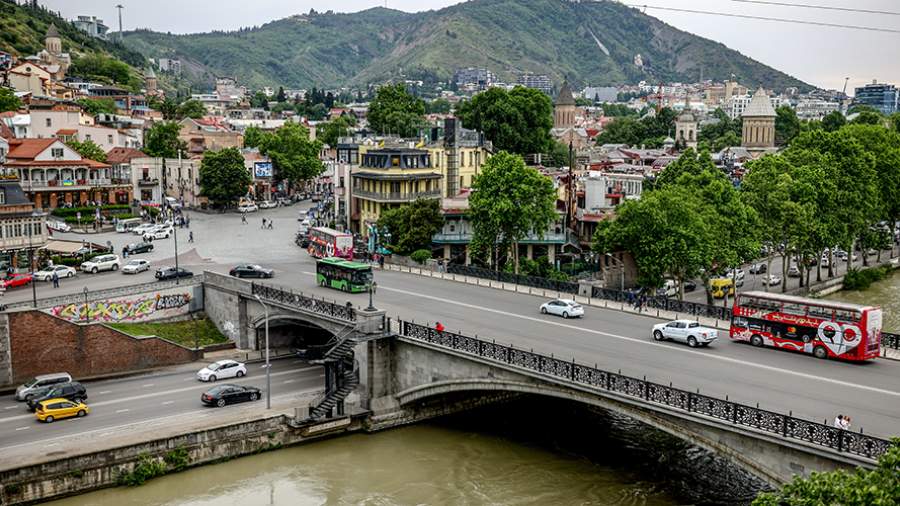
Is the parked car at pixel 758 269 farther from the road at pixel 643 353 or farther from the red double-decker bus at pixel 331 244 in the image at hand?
the red double-decker bus at pixel 331 244

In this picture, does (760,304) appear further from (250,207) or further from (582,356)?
(250,207)

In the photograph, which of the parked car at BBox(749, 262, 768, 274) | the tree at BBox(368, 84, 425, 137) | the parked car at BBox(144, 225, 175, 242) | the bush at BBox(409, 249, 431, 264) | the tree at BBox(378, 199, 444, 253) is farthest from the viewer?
the tree at BBox(368, 84, 425, 137)

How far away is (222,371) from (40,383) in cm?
873

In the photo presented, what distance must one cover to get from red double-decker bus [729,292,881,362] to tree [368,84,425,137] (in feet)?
273

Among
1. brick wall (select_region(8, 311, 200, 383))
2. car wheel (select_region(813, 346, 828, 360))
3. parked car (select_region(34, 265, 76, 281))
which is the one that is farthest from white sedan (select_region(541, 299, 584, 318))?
parked car (select_region(34, 265, 76, 281))

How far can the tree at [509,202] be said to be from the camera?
6116 centimetres

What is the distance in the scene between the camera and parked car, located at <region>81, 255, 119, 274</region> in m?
59.8

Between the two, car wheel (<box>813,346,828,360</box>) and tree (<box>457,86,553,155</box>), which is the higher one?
tree (<box>457,86,553,155</box>)

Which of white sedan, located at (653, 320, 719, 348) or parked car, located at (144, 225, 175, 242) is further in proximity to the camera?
parked car, located at (144, 225, 175, 242)

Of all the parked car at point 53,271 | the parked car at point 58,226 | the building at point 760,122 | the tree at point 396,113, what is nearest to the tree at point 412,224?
the parked car at point 53,271

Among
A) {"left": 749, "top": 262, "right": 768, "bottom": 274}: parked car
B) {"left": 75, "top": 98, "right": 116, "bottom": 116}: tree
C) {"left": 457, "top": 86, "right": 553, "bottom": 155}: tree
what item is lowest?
{"left": 749, "top": 262, "right": 768, "bottom": 274}: parked car

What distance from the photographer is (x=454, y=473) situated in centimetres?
3516

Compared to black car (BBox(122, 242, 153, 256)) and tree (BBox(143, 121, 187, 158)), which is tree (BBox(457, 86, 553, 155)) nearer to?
tree (BBox(143, 121, 187, 158))

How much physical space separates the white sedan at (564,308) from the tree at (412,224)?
24114 mm
